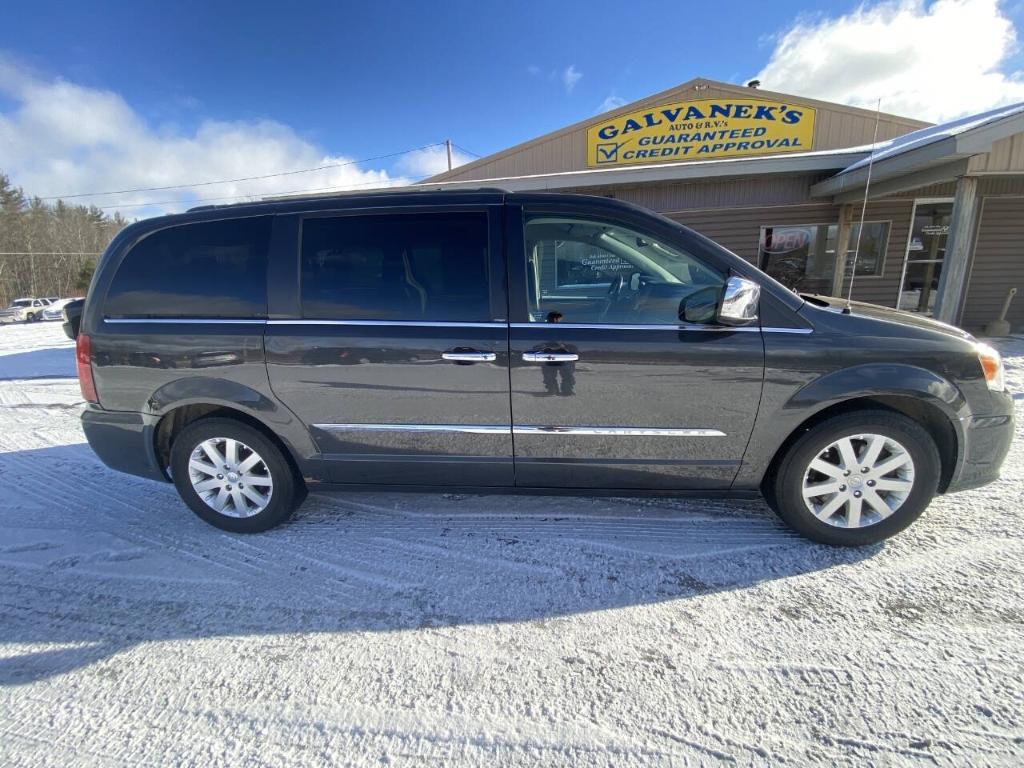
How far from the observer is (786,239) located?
386 inches

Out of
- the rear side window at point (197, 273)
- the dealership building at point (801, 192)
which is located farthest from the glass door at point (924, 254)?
the rear side window at point (197, 273)

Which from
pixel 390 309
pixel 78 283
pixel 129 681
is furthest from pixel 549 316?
pixel 78 283

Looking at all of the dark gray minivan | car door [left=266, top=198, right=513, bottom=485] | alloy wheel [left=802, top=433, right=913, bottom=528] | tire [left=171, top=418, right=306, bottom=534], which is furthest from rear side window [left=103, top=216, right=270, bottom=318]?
alloy wheel [left=802, top=433, right=913, bottom=528]

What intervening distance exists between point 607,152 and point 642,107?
3.81 ft

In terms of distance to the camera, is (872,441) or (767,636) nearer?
(767,636)

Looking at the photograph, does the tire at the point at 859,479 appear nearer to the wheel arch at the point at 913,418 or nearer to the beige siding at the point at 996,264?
the wheel arch at the point at 913,418

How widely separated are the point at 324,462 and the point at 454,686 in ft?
4.73

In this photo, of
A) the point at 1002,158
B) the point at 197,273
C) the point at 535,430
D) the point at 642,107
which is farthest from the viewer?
the point at 642,107

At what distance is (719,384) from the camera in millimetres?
2354

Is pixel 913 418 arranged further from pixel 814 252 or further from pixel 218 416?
pixel 814 252

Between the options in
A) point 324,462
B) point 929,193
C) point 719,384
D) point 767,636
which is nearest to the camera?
point 767,636

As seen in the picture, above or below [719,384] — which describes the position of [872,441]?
below

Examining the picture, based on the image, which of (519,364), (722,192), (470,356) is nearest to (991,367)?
(519,364)

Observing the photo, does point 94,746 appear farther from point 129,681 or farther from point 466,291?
point 466,291
